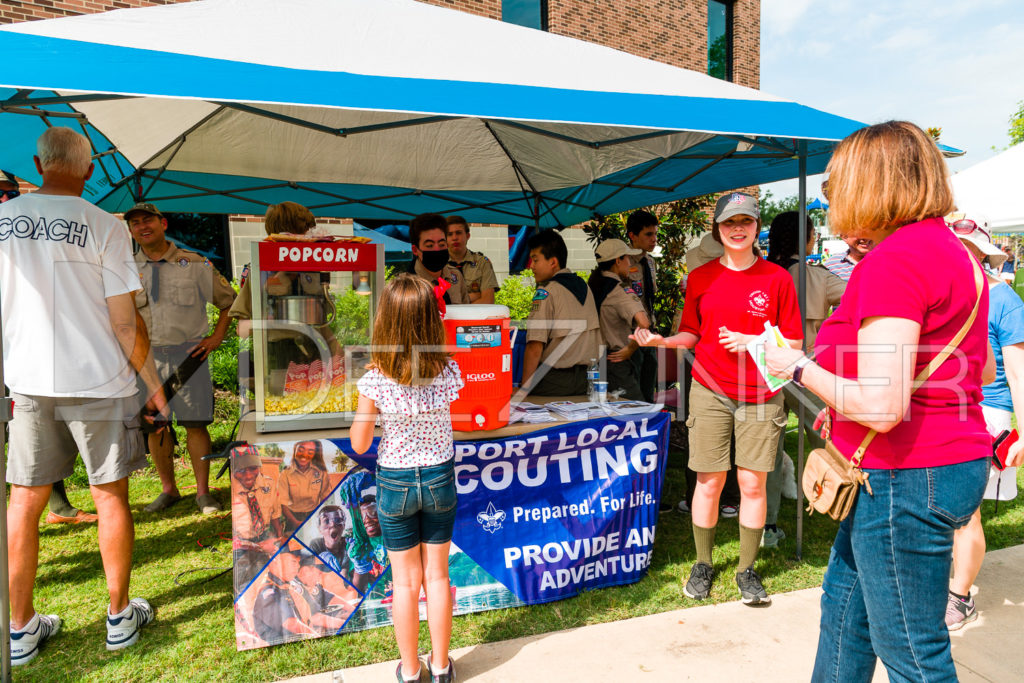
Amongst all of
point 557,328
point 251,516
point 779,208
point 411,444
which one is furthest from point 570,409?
point 779,208

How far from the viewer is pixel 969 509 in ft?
5.16

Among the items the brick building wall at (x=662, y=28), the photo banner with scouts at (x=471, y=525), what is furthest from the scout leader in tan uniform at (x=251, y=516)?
the brick building wall at (x=662, y=28)

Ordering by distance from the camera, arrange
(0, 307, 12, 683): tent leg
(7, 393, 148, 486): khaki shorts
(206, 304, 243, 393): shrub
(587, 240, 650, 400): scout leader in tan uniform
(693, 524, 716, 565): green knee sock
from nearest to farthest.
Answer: (0, 307, 12, 683): tent leg
(7, 393, 148, 486): khaki shorts
(693, 524, 716, 565): green knee sock
(587, 240, 650, 400): scout leader in tan uniform
(206, 304, 243, 393): shrub

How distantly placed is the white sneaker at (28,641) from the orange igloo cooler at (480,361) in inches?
77.2

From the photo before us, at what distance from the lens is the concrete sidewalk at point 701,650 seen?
2598 mm

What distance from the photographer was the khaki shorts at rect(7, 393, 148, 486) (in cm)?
259

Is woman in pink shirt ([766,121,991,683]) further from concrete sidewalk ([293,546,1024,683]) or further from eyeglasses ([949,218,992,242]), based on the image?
eyeglasses ([949,218,992,242])

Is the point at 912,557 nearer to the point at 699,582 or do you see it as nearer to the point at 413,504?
the point at 413,504

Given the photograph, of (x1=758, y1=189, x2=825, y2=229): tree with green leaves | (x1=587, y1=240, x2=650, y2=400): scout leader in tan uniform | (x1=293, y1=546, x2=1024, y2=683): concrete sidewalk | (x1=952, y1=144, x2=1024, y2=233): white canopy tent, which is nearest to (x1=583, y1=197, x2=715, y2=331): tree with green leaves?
(x1=952, y1=144, x2=1024, y2=233): white canopy tent

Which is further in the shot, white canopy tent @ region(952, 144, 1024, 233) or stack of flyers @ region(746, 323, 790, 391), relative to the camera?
white canopy tent @ region(952, 144, 1024, 233)

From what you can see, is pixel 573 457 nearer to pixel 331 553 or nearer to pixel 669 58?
pixel 331 553

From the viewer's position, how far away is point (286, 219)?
12.0 ft

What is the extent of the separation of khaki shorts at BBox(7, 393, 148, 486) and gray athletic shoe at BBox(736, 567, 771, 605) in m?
2.88

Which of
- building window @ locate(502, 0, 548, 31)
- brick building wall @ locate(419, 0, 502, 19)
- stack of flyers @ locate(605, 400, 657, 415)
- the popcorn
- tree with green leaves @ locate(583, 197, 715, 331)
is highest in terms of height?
building window @ locate(502, 0, 548, 31)
